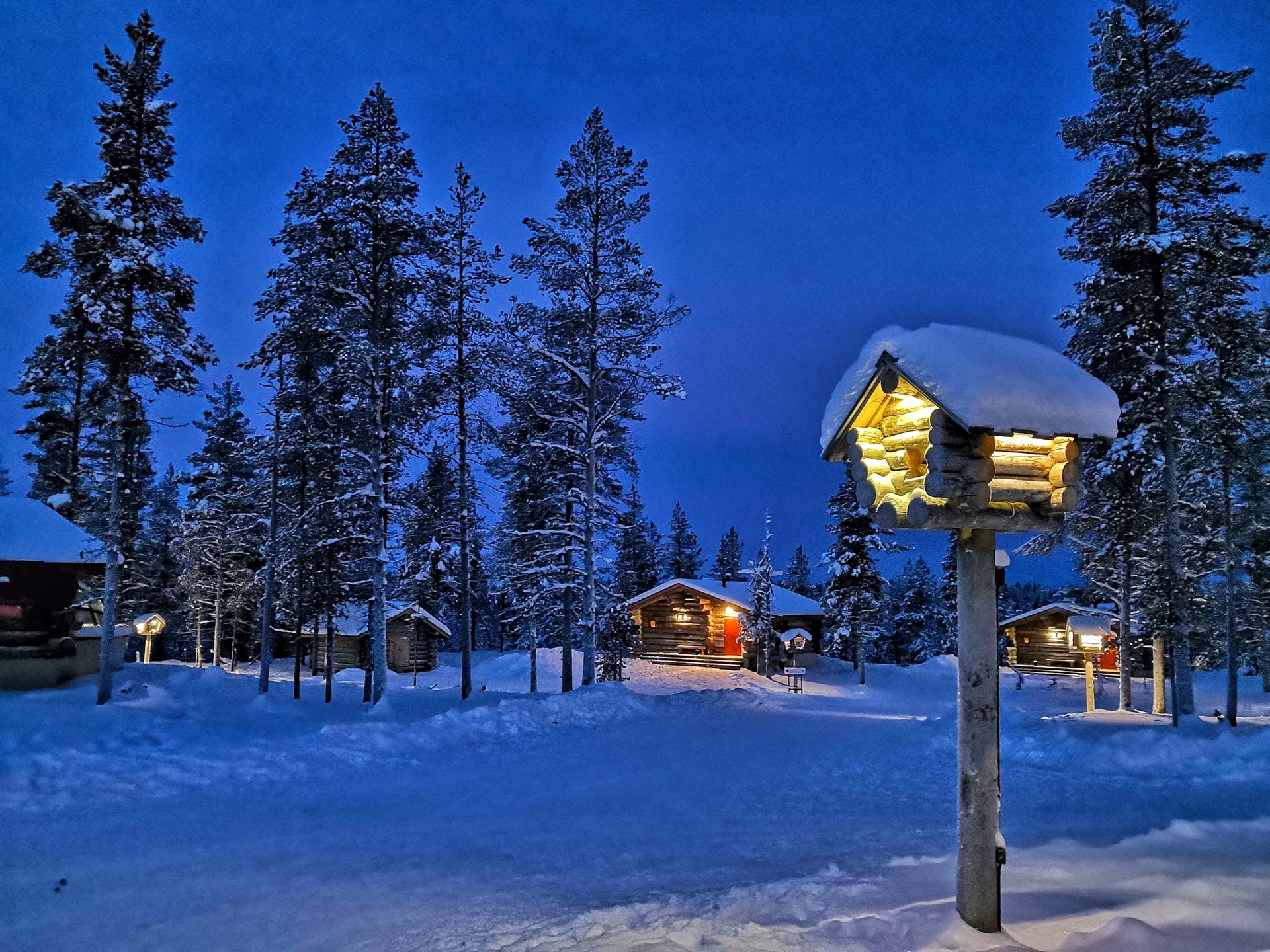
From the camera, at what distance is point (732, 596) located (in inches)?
1716

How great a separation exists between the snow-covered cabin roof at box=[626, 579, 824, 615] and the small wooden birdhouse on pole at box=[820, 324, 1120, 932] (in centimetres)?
3476

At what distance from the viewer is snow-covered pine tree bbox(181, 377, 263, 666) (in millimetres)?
37281

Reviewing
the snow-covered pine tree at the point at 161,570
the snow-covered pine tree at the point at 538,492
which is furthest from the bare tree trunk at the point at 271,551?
the snow-covered pine tree at the point at 161,570

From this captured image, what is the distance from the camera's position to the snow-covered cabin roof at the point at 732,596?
140ft

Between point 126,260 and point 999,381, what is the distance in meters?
21.1

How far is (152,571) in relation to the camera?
50500 mm

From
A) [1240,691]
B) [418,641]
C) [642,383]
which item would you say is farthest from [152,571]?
[1240,691]

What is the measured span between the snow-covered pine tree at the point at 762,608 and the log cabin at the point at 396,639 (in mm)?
21144

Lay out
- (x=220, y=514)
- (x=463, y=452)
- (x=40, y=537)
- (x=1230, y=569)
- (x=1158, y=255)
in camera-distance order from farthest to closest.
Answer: (x=220, y=514), (x=463, y=452), (x=40, y=537), (x=1230, y=569), (x=1158, y=255)

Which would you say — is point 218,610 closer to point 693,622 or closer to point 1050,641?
point 693,622

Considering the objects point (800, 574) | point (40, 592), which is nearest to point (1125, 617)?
point (40, 592)

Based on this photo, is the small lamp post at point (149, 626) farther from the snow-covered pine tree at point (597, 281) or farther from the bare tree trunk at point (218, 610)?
the snow-covered pine tree at point (597, 281)

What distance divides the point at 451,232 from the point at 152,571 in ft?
142

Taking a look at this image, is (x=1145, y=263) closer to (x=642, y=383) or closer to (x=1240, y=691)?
(x=642, y=383)
